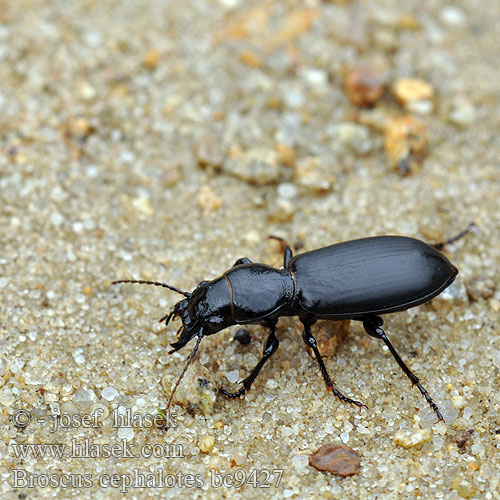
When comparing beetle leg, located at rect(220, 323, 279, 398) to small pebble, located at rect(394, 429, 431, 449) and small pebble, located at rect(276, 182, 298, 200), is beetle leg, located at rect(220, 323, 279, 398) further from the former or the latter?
small pebble, located at rect(276, 182, 298, 200)

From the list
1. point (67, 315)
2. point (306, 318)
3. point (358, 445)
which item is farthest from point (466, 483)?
point (67, 315)

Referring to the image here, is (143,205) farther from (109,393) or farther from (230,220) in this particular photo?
(109,393)

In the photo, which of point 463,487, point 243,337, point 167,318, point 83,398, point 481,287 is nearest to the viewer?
point 463,487

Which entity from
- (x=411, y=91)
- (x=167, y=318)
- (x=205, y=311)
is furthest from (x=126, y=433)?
(x=411, y=91)

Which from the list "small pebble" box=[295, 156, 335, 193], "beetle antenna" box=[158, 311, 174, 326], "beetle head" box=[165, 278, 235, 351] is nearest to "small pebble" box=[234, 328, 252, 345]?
"beetle head" box=[165, 278, 235, 351]

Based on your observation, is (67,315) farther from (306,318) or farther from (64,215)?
(306,318)

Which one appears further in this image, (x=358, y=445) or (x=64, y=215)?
(x=64, y=215)

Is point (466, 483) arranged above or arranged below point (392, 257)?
below
